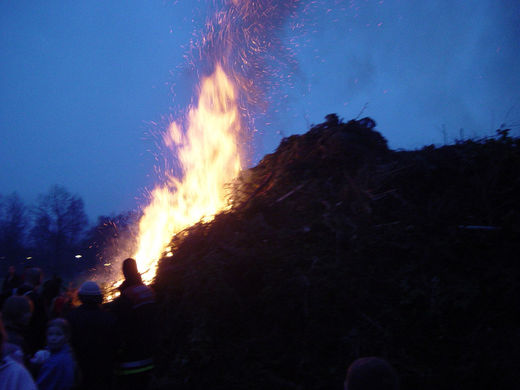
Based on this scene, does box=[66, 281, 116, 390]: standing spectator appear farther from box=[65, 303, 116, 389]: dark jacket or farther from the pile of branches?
the pile of branches

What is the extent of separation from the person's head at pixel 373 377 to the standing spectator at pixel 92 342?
2428 mm

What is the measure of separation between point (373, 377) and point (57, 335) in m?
2.48

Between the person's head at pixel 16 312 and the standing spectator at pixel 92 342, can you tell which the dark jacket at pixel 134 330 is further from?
the person's head at pixel 16 312

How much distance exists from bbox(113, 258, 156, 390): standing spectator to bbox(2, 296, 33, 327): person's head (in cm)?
77

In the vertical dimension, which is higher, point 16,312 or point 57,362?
point 16,312

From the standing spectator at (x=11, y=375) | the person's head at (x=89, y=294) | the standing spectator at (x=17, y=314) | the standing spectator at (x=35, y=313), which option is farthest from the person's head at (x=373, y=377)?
the standing spectator at (x=35, y=313)

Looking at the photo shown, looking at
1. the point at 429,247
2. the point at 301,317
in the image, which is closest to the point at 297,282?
the point at 301,317

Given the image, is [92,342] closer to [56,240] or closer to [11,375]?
[11,375]

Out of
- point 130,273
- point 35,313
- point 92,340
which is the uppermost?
point 130,273

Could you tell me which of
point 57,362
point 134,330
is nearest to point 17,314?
point 57,362

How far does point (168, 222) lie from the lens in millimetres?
8703

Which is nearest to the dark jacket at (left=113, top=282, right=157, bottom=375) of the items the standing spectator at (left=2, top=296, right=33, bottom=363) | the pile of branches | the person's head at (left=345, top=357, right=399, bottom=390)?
the standing spectator at (left=2, top=296, right=33, bottom=363)

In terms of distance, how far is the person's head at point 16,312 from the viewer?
8.93 ft

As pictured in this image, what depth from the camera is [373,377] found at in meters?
1.56
